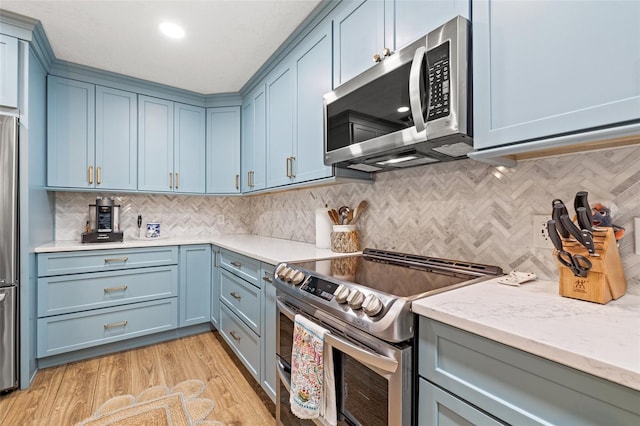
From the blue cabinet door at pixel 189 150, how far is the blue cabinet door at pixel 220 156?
0.21 ft

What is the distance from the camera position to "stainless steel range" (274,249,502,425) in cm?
89

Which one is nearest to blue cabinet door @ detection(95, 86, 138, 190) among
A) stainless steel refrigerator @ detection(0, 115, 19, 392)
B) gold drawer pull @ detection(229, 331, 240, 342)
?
stainless steel refrigerator @ detection(0, 115, 19, 392)

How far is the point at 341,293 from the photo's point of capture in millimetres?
1075

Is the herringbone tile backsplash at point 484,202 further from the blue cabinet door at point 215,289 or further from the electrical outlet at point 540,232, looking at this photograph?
the blue cabinet door at point 215,289

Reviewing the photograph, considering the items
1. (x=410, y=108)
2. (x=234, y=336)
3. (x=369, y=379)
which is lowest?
(x=234, y=336)

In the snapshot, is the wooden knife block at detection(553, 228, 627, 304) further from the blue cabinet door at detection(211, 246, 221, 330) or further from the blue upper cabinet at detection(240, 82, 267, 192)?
the blue cabinet door at detection(211, 246, 221, 330)

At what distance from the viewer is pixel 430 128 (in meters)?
1.09

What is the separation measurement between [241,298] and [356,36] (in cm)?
179

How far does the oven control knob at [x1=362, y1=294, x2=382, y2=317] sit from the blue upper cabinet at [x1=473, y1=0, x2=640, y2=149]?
636 mm

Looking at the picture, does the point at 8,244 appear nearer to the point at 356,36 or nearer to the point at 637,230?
the point at 356,36

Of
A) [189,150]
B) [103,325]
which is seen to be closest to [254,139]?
[189,150]

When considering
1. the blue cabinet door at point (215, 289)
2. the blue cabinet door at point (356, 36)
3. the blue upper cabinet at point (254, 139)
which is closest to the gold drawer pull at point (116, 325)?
the blue cabinet door at point (215, 289)

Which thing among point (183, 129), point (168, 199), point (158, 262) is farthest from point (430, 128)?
point (168, 199)

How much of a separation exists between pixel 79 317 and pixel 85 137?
152cm
